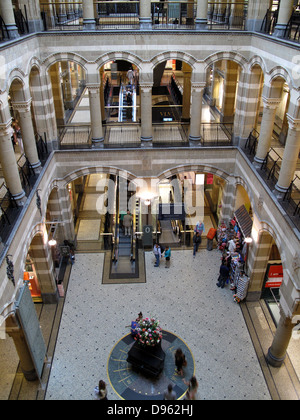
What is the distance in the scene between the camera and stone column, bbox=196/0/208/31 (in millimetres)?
13578

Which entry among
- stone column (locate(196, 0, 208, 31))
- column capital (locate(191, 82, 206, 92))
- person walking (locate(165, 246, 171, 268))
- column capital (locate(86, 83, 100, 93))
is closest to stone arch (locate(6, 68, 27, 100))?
column capital (locate(86, 83, 100, 93))

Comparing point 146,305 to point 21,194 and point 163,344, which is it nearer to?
point 163,344

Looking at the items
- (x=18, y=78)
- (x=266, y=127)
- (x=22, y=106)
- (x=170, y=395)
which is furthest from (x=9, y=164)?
(x=266, y=127)

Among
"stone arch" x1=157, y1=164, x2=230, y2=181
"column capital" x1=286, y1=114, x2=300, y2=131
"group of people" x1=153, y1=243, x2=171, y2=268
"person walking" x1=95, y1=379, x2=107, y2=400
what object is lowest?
"group of people" x1=153, y1=243, x2=171, y2=268

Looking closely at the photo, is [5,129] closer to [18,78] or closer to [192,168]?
[18,78]

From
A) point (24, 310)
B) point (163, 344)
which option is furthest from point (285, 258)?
point (24, 310)

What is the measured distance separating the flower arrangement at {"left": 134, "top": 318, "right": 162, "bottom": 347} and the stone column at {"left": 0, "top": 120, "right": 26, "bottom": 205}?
5363 mm

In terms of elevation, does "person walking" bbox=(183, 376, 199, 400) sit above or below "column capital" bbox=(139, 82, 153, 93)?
below

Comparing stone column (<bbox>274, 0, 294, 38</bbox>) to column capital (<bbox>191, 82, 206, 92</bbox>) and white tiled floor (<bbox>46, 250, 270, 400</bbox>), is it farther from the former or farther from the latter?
white tiled floor (<bbox>46, 250, 270, 400</bbox>)

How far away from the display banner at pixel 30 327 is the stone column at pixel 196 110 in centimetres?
906

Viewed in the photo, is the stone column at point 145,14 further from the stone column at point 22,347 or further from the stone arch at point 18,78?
the stone column at point 22,347

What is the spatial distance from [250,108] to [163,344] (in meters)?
9.59

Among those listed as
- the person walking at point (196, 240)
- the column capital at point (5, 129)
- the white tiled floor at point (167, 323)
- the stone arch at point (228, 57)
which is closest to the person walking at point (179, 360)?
the white tiled floor at point (167, 323)
